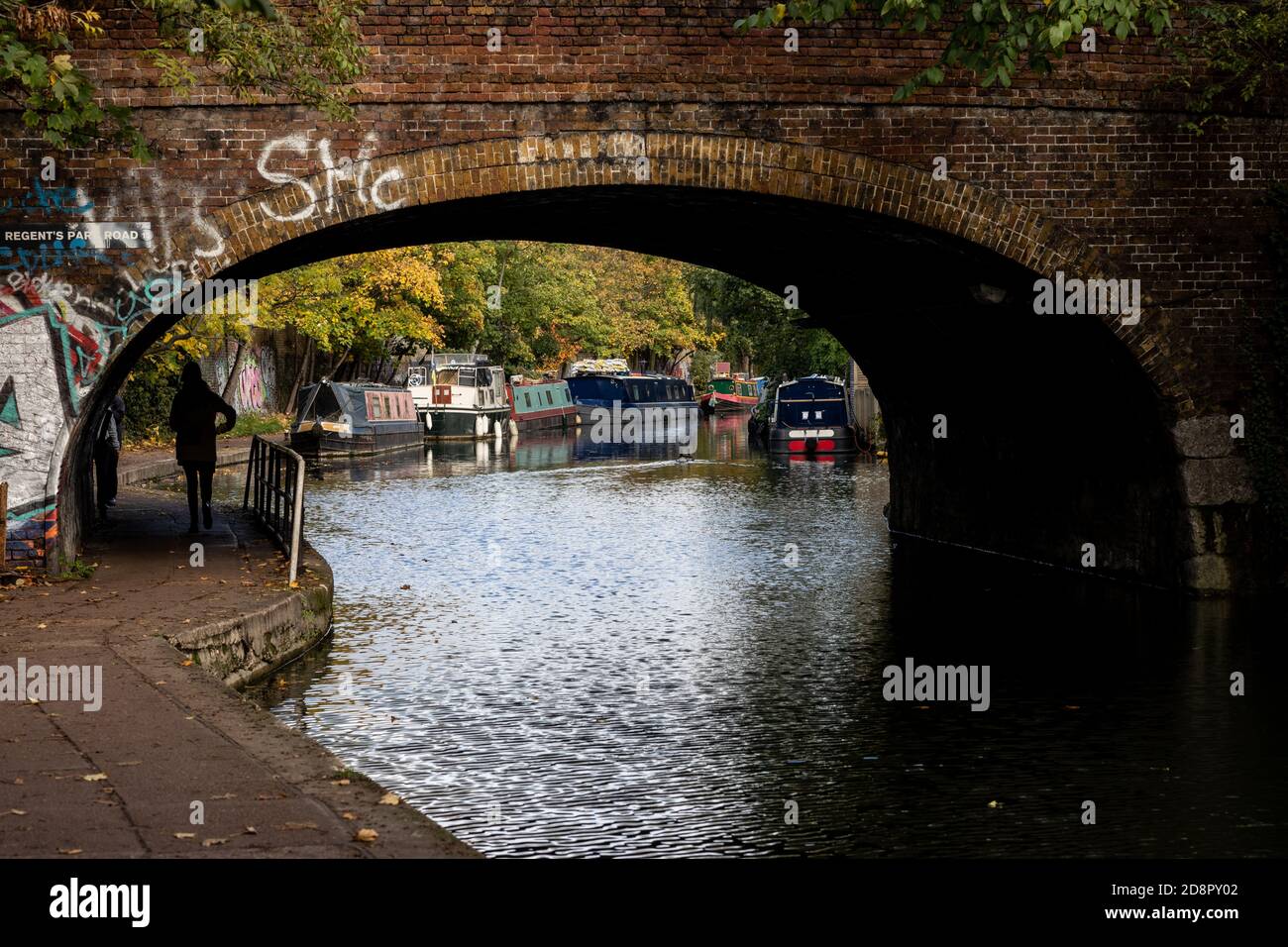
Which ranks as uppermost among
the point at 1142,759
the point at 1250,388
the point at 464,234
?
the point at 464,234

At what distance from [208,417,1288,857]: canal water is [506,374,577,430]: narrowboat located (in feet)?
103

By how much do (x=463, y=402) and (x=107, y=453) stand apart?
2737 cm

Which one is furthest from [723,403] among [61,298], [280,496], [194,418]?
[61,298]

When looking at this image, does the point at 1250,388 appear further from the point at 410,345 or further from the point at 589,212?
the point at 410,345

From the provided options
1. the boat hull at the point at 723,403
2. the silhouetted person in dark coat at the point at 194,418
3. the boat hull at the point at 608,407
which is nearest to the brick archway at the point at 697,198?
the silhouetted person in dark coat at the point at 194,418

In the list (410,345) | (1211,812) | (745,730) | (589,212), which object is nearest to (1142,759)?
(1211,812)

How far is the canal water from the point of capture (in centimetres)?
789

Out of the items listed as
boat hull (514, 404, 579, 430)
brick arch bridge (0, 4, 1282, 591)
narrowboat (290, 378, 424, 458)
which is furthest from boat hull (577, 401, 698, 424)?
brick arch bridge (0, 4, 1282, 591)

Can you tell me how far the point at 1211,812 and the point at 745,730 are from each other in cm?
288

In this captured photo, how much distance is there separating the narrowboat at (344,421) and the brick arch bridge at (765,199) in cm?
2096

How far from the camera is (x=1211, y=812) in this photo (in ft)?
26.6

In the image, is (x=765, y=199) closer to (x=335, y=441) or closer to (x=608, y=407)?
(x=335, y=441)

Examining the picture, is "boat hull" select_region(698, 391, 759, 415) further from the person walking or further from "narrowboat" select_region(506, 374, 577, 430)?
the person walking

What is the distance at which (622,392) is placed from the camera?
58.1 meters
